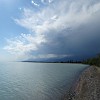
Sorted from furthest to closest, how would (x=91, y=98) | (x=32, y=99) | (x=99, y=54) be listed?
(x=99, y=54)
(x=32, y=99)
(x=91, y=98)

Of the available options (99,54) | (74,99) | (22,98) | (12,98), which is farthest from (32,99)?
(99,54)

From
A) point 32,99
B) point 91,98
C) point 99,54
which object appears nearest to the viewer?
point 91,98

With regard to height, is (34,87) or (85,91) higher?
(85,91)

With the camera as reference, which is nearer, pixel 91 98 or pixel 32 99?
pixel 91 98

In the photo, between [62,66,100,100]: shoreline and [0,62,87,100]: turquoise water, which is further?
[0,62,87,100]: turquoise water

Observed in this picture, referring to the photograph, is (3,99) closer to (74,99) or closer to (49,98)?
(49,98)

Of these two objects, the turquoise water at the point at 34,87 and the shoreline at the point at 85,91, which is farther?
the turquoise water at the point at 34,87

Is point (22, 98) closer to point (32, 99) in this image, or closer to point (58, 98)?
point (32, 99)

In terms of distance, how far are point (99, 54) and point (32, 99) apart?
138m

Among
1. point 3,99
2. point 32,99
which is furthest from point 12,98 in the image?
point 32,99

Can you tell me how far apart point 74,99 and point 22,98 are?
9.54 meters

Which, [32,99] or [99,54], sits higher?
[99,54]

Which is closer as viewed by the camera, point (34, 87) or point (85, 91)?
point (85, 91)

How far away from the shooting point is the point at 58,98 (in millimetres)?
26500
